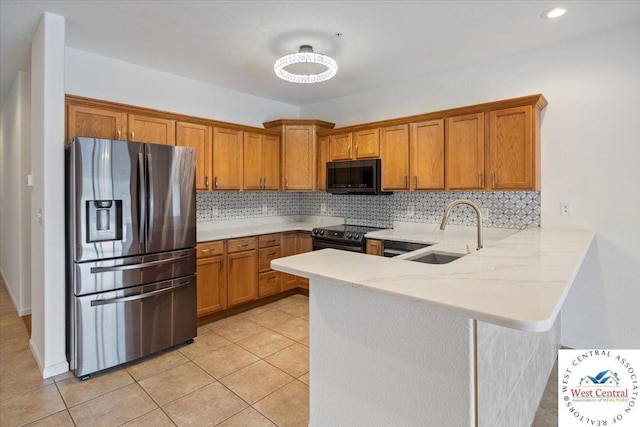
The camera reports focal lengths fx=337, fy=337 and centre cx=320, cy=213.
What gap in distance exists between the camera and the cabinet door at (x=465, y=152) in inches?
124

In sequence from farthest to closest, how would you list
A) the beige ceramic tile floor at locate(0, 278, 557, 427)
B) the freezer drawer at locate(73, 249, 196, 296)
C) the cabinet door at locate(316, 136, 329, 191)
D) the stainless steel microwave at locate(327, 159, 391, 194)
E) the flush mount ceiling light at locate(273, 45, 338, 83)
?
the cabinet door at locate(316, 136, 329, 191), the stainless steel microwave at locate(327, 159, 391, 194), the flush mount ceiling light at locate(273, 45, 338, 83), the freezer drawer at locate(73, 249, 196, 296), the beige ceramic tile floor at locate(0, 278, 557, 427)

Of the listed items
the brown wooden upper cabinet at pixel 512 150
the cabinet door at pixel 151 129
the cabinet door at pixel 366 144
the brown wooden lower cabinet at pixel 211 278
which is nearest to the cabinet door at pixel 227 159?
the cabinet door at pixel 151 129

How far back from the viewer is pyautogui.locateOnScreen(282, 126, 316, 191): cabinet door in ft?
14.7

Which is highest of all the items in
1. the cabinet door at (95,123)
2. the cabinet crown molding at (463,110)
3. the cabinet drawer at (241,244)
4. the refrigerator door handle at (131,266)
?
the cabinet crown molding at (463,110)

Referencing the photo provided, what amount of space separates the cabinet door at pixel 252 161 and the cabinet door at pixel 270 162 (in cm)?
6

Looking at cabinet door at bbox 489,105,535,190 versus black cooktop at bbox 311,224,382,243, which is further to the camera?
black cooktop at bbox 311,224,382,243

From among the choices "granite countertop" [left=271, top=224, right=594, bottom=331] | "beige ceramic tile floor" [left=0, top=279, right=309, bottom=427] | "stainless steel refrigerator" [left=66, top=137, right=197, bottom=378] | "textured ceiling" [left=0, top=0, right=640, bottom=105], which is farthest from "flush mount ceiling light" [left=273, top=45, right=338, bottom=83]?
"beige ceramic tile floor" [left=0, top=279, right=309, bottom=427]

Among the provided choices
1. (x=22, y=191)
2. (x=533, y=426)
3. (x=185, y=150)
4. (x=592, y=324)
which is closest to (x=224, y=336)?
(x=185, y=150)

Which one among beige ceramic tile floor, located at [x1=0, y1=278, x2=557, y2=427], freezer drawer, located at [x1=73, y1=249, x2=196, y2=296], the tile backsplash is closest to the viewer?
beige ceramic tile floor, located at [x1=0, y1=278, x2=557, y2=427]

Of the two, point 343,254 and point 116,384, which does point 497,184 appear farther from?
point 116,384

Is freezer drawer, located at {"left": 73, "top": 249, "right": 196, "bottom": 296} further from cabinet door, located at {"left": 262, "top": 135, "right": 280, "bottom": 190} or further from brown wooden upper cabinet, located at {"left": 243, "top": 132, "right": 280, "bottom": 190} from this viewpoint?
cabinet door, located at {"left": 262, "top": 135, "right": 280, "bottom": 190}

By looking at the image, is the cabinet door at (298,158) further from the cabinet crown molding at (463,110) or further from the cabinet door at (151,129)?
the cabinet door at (151,129)

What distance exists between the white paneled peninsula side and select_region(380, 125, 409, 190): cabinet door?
1836 millimetres

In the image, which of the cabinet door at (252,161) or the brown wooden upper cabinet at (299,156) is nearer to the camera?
the cabinet door at (252,161)
